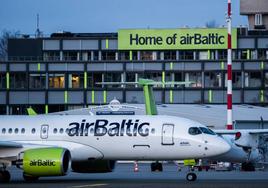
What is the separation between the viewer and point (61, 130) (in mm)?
40469

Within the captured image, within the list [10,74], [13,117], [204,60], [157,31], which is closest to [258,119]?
[204,60]

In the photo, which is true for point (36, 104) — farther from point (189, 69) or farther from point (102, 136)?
point (102, 136)

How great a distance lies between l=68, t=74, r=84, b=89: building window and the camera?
90750mm

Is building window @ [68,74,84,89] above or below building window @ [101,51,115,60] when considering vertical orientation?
below

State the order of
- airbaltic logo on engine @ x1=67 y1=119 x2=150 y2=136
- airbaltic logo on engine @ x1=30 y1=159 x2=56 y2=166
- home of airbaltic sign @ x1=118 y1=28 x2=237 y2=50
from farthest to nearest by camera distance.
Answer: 1. home of airbaltic sign @ x1=118 y1=28 x2=237 y2=50
2. airbaltic logo on engine @ x1=67 y1=119 x2=150 y2=136
3. airbaltic logo on engine @ x1=30 y1=159 x2=56 y2=166

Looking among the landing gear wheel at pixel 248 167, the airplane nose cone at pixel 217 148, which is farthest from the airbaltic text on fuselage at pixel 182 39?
the airplane nose cone at pixel 217 148

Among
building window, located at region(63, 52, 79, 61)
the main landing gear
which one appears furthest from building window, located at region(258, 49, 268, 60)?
the main landing gear

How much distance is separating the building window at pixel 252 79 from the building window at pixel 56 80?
61.4 ft

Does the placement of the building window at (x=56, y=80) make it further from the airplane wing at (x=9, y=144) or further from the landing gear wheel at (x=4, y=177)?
the landing gear wheel at (x=4, y=177)

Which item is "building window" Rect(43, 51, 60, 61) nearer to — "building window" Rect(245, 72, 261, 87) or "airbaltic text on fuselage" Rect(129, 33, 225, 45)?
"airbaltic text on fuselage" Rect(129, 33, 225, 45)

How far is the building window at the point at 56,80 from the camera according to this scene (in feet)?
298

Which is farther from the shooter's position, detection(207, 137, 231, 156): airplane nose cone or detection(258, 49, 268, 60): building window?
detection(258, 49, 268, 60): building window

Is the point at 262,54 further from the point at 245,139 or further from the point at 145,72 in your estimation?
the point at 245,139

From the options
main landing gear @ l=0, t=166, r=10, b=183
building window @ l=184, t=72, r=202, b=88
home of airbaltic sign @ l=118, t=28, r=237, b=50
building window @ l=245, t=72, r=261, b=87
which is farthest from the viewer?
home of airbaltic sign @ l=118, t=28, r=237, b=50
